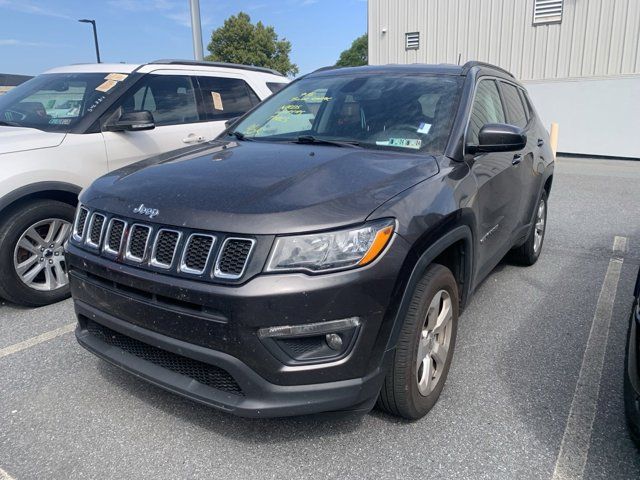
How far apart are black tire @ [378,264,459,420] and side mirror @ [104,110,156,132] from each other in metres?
3.02

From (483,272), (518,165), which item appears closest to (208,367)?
(483,272)

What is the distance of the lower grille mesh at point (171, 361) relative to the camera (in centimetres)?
226

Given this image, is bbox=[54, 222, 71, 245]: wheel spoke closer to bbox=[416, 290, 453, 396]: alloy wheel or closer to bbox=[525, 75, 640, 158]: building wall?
bbox=[416, 290, 453, 396]: alloy wheel

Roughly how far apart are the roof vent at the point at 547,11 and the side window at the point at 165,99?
1476 centimetres

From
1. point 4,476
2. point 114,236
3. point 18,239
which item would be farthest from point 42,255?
point 4,476

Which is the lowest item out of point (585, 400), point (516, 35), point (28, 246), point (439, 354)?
point (585, 400)

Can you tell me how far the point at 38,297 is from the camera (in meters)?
→ 4.11

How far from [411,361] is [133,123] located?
10.7 feet

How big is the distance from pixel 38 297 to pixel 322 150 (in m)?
2.63

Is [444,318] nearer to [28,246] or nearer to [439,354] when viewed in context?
[439,354]

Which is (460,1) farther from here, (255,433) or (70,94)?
(255,433)

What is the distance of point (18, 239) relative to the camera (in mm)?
3961

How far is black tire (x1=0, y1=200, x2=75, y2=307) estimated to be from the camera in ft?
12.8

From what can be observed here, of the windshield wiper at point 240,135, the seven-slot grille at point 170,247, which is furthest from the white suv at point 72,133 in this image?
the seven-slot grille at point 170,247
